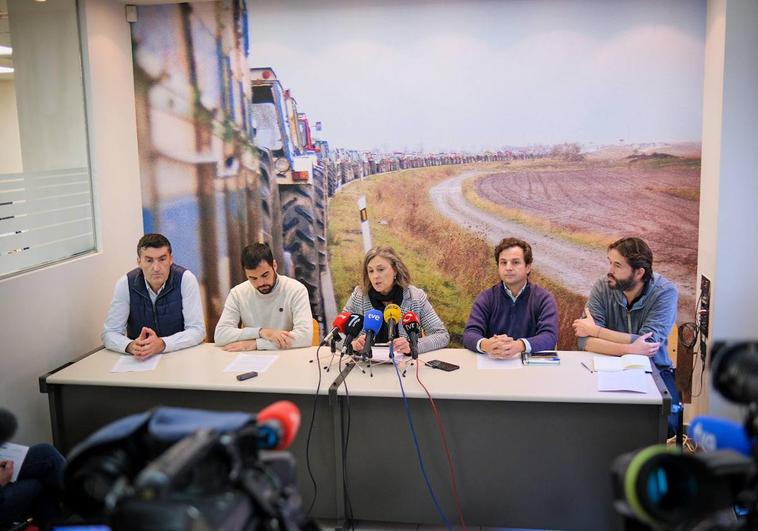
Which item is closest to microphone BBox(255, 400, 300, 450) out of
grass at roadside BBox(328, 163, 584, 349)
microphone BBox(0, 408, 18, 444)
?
microphone BBox(0, 408, 18, 444)

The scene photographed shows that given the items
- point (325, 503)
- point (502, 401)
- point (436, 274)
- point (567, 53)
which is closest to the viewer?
point (502, 401)

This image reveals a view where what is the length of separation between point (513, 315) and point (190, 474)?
301cm

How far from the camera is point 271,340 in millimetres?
4180

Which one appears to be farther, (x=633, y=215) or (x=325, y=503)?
(x=633, y=215)

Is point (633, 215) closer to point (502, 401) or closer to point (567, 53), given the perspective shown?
point (567, 53)

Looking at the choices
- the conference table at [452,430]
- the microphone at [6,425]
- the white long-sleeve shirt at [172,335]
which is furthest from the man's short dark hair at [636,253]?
the microphone at [6,425]

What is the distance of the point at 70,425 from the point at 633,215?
144 inches

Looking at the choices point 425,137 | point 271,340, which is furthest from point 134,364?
point 425,137

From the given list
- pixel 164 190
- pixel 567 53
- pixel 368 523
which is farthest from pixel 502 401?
pixel 164 190

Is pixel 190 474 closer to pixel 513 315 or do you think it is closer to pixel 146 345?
pixel 146 345

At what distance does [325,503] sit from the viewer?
12.1 feet

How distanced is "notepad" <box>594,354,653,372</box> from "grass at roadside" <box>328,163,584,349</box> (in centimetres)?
135

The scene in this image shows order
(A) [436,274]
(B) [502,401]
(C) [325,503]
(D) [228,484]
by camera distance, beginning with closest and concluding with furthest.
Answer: (D) [228,484] → (B) [502,401] → (C) [325,503] → (A) [436,274]

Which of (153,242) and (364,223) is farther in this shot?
(364,223)
